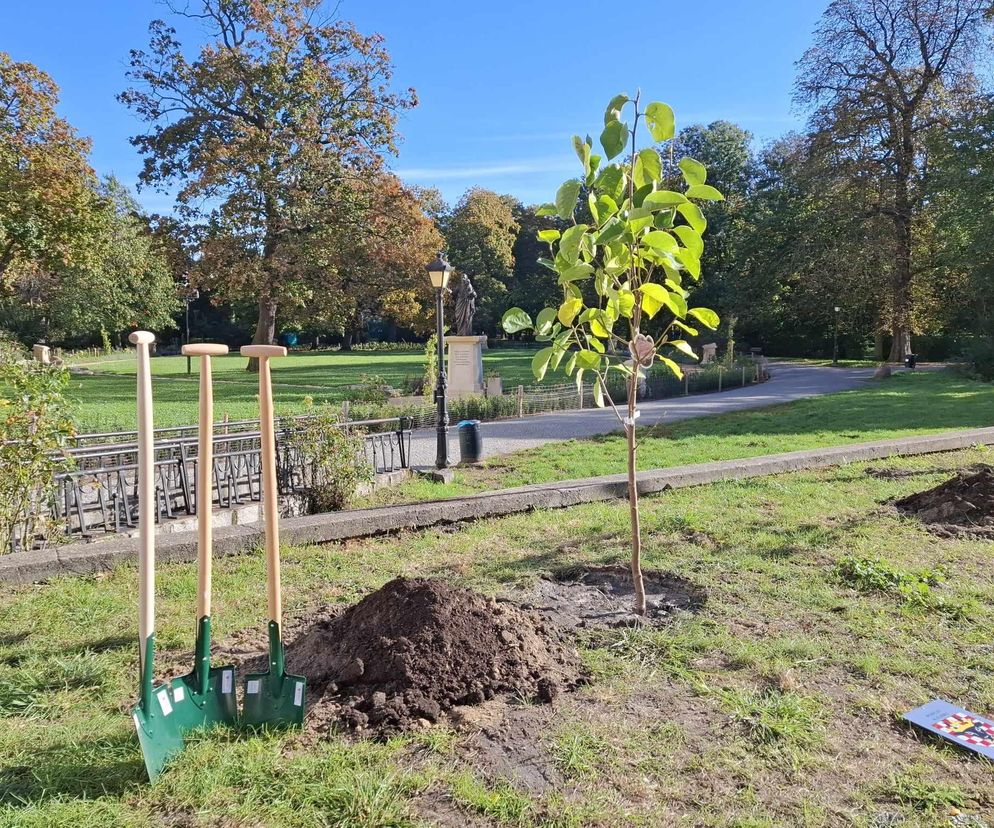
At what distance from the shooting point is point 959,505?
5762mm

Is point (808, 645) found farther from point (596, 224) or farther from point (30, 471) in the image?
point (30, 471)

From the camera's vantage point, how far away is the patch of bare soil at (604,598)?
12.4ft

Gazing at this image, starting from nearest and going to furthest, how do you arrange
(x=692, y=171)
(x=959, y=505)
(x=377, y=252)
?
(x=692, y=171) < (x=959, y=505) < (x=377, y=252)

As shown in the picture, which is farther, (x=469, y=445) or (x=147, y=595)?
(x=469, y=445)

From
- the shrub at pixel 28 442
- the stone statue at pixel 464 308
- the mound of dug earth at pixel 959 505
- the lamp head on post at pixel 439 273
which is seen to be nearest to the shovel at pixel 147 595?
the shrub at pixel 28 442

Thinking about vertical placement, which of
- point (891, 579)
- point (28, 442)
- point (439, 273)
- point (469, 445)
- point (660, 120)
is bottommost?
point (891, 579)

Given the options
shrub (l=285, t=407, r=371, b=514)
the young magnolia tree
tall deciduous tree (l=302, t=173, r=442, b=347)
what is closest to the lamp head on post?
shrub (l=285, t=407, r=371, b=514)

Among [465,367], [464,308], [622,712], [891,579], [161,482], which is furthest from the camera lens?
[464,308]

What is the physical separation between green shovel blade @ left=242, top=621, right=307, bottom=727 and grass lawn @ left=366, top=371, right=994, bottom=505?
4711mm

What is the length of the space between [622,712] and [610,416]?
14102 millimetres

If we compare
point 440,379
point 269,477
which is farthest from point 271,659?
point 440,379

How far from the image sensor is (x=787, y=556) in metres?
4.89

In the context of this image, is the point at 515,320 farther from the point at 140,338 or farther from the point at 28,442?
the point at 28,442

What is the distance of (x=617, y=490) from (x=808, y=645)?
3660mm
